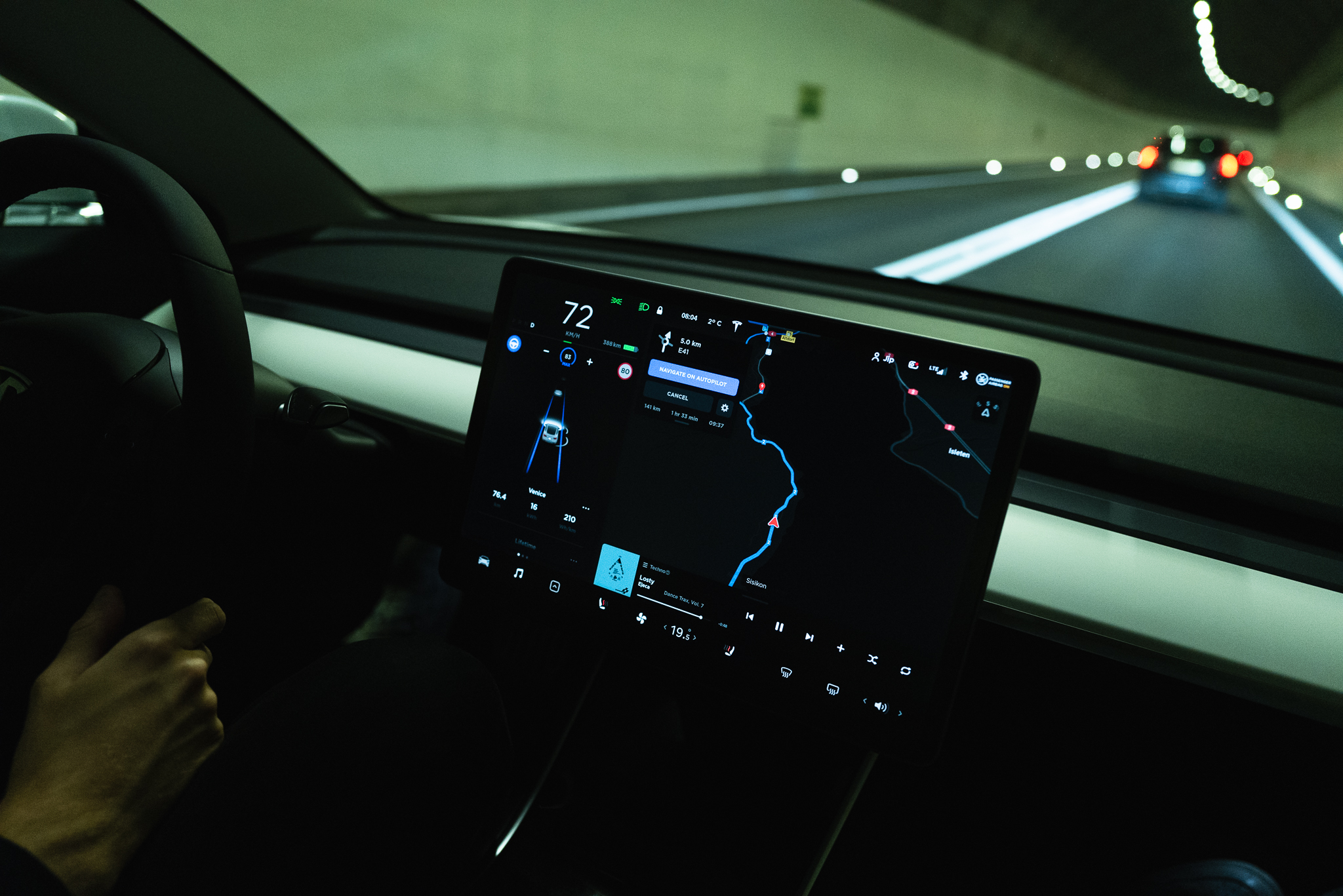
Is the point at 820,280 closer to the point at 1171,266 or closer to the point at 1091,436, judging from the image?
the point at 1091,436

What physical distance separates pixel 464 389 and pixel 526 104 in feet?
32.7

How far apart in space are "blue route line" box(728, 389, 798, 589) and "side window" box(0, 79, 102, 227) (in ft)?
5.01

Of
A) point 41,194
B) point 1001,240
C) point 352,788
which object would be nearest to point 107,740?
point 352,788

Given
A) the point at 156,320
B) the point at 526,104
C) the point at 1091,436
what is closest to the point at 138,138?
the point at 156,320

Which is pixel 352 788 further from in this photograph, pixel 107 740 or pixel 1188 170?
pixel 1188 170

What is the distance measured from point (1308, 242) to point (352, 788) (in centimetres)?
527

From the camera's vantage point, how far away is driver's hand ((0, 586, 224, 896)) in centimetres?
116

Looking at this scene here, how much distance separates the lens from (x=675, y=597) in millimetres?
1524

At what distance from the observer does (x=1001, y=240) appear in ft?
21.0

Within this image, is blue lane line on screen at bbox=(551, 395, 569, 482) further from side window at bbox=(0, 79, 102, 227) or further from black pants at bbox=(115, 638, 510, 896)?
side window at bbox=(0, 79, 102, 227)

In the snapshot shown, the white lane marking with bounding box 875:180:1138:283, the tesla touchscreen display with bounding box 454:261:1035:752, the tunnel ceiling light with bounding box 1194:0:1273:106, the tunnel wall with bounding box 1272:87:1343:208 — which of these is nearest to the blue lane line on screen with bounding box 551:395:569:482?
the tesla touchscreen display with bounding box 454:261:1035:752

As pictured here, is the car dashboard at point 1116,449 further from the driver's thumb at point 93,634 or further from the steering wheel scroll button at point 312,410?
the driver's thumb at point 93,634

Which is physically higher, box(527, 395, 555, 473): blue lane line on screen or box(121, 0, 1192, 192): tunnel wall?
box(121, 0, 1192, 192): tunnel wall

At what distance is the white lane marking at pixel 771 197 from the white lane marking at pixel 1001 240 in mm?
2428
